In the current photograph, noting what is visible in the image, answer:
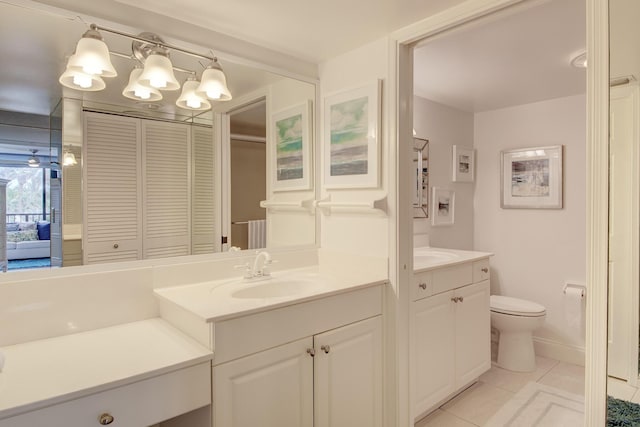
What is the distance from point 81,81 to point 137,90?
21cm

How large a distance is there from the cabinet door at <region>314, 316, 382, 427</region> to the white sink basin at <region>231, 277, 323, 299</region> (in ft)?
0.90

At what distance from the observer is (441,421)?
7.30ft

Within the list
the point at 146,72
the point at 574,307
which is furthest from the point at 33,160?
the point at 574,307

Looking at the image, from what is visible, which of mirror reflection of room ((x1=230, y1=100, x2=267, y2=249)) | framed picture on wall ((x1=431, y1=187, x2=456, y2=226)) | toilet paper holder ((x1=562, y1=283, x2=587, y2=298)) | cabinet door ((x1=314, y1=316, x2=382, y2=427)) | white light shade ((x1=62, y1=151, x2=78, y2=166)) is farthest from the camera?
framed picture on wall ((x1=431, y1=187, x2=456, y2=226))

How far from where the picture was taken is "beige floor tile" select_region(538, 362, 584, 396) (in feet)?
8.51

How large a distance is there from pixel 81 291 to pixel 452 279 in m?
1.97

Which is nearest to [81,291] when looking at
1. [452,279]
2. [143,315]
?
[143,315]

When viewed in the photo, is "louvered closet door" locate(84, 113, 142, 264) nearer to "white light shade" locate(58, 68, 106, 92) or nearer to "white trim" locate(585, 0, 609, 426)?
"white light shade" locate(58, 68, 106, 92)

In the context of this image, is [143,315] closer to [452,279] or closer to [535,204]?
[452,279]

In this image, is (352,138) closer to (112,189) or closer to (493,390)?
(112,189)

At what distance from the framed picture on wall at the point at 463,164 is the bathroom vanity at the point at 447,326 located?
928mm

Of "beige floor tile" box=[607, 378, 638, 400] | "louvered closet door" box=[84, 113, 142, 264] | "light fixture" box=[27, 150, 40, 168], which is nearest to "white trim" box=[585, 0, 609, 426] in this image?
"beige floor tile" box=[607, 378, 638, 400]

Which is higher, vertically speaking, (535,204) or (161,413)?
(535,204)

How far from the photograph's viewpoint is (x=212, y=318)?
1277 mm
